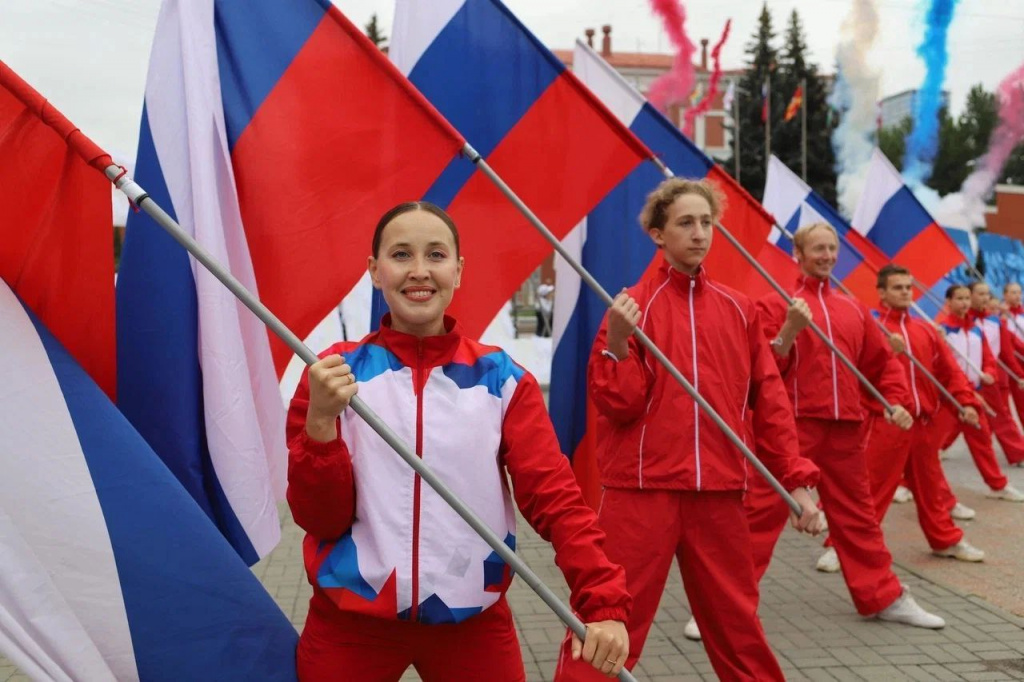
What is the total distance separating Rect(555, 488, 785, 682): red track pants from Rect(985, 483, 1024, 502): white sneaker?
6047mm

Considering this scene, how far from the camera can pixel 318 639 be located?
244 cm

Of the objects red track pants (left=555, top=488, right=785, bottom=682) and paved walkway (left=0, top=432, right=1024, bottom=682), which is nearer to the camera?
red track pants (left=555, top=488, right=785, bottom=682)

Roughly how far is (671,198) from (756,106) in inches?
1799

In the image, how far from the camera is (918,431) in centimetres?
664

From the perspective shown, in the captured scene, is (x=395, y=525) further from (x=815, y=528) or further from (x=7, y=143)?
(x=815, y=528)

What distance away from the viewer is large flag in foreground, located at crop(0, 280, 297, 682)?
2.29 metres

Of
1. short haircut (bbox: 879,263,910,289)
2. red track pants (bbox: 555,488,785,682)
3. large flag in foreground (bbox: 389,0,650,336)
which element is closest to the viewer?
red track pants (bbox: 555,488,785,682)

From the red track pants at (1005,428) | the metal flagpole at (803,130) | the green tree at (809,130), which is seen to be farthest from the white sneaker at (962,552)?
the green tree at (809,130)

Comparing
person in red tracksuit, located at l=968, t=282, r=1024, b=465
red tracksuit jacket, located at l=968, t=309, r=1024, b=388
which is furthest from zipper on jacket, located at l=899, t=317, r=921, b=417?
red tracksuit jacket, located at l=968, t=309, r=1024, b=388

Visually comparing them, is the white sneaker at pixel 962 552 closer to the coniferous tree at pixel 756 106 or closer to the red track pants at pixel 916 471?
the red track pants at pixel 916 471

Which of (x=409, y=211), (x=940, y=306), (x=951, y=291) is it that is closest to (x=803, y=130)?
(x=940, y=306)

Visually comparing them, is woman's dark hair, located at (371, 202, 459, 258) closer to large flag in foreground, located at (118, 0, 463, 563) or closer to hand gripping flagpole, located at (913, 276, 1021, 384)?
large flag in foreground, located at (118, 0, 463, 563)

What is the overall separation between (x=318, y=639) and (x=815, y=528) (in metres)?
1.84

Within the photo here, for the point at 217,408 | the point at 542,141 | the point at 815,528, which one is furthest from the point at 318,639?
the point at 542,141
